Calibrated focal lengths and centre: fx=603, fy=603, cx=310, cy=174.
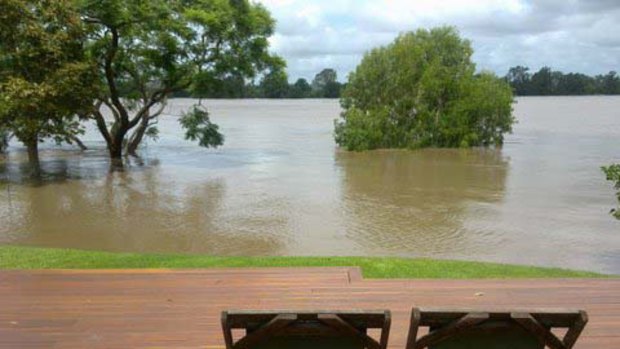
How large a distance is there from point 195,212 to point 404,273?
876 cm

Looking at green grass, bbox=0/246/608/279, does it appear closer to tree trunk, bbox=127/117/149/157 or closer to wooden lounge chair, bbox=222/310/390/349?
wooden lounge chair, bbox=222/310/390/349

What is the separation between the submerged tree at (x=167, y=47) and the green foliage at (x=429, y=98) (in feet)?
Result: 27.6

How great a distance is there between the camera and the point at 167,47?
22.6 metres

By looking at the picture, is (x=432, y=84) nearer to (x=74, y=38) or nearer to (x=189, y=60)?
(x=189, y=60)

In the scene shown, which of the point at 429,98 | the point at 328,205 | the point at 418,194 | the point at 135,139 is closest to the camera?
the point at 328,205

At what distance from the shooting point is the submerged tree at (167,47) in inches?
841

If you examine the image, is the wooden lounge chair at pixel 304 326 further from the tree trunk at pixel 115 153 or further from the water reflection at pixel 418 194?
the tree trunk at pixel 115 153

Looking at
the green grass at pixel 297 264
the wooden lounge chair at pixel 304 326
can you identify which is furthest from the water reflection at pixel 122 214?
the wooden lounge chair at pixel 304 326

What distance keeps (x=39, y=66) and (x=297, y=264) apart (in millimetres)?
14060

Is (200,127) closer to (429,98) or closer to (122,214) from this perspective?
(122,214)

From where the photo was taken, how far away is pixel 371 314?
104 inches

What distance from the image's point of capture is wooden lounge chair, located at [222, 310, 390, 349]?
262 centimetres

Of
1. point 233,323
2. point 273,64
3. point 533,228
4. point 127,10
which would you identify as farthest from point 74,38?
point 233,323

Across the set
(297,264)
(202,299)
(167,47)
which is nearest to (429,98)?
(167,47)
